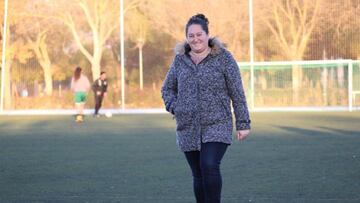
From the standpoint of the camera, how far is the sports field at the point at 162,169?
8.51m

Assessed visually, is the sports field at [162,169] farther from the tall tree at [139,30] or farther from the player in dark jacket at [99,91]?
the tall tree at [139,30]

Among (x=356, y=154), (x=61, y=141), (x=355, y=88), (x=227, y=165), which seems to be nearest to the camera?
(x=227, y=165)

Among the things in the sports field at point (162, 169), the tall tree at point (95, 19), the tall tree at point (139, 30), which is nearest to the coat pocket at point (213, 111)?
the sports field at point (162, 169)

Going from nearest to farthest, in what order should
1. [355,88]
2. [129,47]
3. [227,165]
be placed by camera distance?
[227,165], [355,88], [129,47]

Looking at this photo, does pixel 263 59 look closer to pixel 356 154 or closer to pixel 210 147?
pixel 356 154

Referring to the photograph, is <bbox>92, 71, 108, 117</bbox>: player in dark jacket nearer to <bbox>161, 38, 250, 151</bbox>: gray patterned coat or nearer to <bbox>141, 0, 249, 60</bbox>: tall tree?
<bbox>141, 0, 249, 60</bbox>: tall tree

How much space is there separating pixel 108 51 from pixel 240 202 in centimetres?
3856

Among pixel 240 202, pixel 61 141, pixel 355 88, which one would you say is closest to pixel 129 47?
pixel 355 88

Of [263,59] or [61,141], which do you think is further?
[263,59]

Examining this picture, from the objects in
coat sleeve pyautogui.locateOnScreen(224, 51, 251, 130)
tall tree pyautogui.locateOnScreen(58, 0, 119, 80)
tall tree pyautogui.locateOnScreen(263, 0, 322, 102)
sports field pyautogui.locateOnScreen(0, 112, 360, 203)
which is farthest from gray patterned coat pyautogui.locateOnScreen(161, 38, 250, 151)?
tall tree pyautogui.locateOnScreen(58, 0, 119, 80)

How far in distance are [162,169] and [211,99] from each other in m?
4.95

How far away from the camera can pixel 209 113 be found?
6.17 meters

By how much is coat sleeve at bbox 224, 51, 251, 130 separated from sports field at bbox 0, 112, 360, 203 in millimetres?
1978

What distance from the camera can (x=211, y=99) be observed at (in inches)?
243
